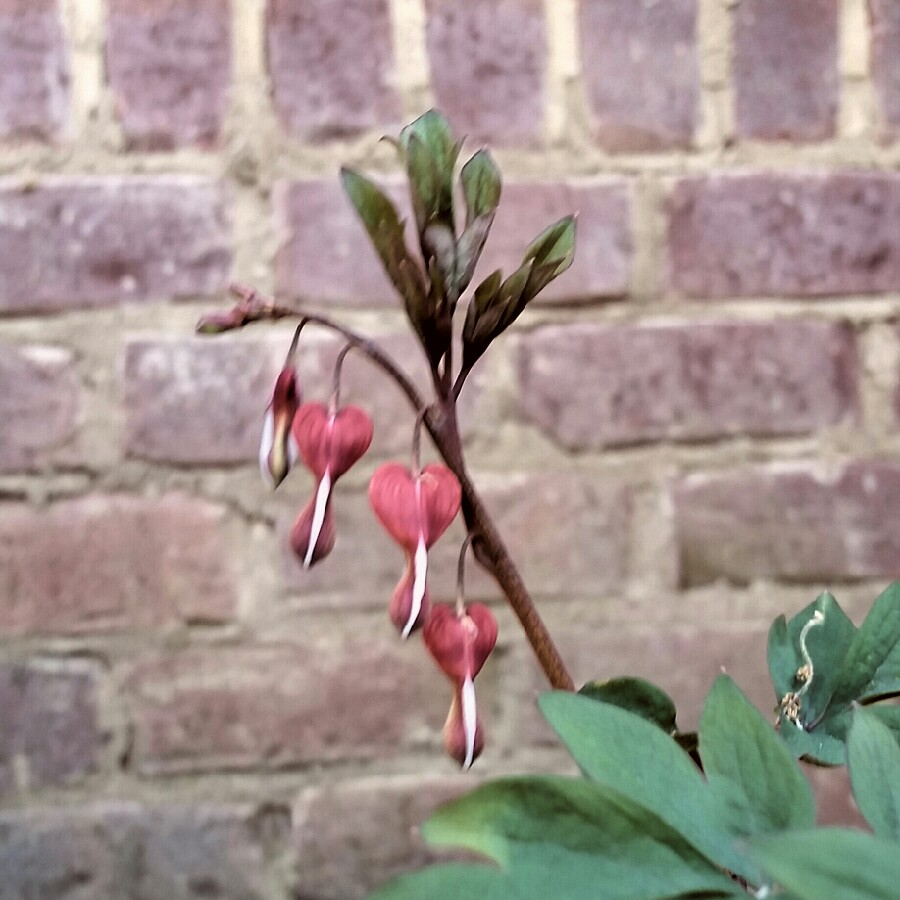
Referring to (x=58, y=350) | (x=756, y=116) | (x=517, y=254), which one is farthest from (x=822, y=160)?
(x=58, y=350)

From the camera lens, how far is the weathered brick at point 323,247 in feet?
1.45

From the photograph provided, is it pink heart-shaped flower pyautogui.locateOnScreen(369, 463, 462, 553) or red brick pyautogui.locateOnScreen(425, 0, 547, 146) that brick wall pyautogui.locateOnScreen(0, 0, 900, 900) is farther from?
pink heart-shaped flower pyautogui.locateOnScreen(369, 463, 462, 553)

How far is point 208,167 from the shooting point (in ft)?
1.44

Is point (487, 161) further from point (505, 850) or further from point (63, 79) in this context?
point (63, 79)

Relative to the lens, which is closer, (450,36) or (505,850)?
(505,850)

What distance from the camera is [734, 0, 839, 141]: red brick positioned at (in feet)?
1.46

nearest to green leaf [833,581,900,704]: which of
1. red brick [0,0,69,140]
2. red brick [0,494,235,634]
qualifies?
red brick [0,494,235,634]

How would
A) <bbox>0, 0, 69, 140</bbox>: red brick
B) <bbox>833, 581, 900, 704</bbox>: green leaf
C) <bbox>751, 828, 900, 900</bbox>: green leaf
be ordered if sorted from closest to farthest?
<bbox>751, 828, 900, 900</bbox>: green leaf, <bbox>833, 581, 900, 704</bbox>: green leaf, <bbox>0, 0, 69, 140</bbox>: red brick

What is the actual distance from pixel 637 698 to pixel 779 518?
27 cm

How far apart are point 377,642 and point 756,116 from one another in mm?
378

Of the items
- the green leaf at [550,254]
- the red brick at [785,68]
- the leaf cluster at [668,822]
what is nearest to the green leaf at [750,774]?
the leaf cluster at [668,822]

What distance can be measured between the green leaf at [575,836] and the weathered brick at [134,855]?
0.37 metres

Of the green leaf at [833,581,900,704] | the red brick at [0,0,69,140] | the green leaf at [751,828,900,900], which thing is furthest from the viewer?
the red brick at [0,0,69,140]

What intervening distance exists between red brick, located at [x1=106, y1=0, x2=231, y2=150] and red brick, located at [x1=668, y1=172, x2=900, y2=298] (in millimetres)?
269
